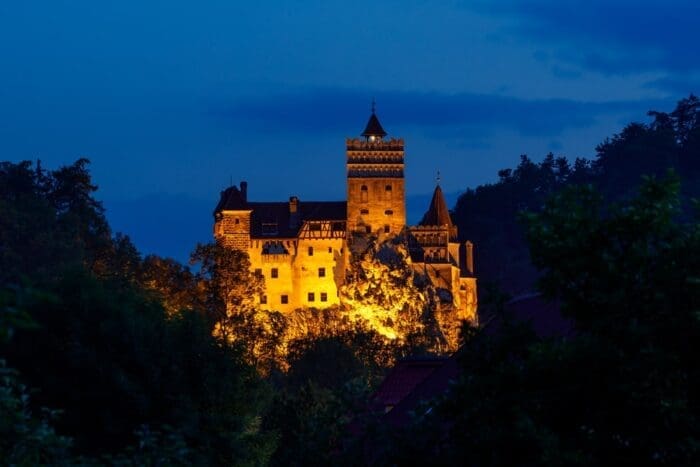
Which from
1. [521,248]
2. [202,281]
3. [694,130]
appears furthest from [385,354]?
[694,130]

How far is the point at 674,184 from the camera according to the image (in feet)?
78.6

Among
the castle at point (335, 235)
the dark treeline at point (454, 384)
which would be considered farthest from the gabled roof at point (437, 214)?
the dark treeline at point (454, 384)

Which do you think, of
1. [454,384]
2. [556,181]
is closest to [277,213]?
[556,181]

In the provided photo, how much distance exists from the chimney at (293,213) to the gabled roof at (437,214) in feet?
29.5

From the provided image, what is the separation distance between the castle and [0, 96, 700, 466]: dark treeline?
48411 mm

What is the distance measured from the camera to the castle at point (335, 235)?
134125mm

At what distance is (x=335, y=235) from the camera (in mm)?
136375

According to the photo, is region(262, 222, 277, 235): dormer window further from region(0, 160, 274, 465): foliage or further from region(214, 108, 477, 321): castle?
region(0, 160, 274, 465): foliage

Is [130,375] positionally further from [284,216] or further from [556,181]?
[556,181]

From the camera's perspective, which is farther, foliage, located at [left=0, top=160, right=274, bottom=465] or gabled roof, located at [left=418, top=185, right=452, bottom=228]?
gabled roof, located at [left=418, top=185, right=452, bottom=228]

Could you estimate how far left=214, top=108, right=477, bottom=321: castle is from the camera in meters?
134

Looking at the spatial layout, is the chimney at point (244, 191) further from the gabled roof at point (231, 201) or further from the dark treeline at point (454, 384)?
the dark treeline at point (454, 384)

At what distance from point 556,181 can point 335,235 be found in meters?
61.0

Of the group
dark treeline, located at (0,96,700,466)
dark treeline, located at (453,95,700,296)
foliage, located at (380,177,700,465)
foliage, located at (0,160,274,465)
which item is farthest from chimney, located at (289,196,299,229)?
foliage, located at (380,177,700,465)
